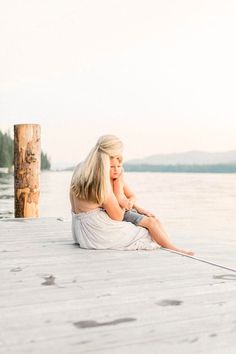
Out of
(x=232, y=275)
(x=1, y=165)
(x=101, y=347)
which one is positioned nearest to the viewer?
(x=101, y=347)

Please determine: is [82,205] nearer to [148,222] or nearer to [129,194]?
[148,222]

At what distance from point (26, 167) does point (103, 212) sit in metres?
4.37

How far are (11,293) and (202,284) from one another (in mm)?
1434

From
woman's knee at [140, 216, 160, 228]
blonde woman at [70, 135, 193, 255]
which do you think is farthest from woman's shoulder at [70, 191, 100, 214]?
woman's knee at [140, 216, 160, 228]

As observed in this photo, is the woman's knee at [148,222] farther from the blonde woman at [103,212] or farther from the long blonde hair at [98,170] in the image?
the long blonde hair at [98,170]

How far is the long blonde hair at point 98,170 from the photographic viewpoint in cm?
530

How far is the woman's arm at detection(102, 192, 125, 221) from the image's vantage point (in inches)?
216

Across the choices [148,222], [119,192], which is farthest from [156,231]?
[119,192]

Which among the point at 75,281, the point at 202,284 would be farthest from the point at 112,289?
the point at 202,284

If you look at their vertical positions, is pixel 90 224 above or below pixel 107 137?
below

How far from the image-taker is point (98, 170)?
17.4 ft

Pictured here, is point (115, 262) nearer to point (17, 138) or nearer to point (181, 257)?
point (181, 257)

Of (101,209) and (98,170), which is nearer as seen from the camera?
(98,170)

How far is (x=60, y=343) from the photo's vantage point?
9.18 ft
